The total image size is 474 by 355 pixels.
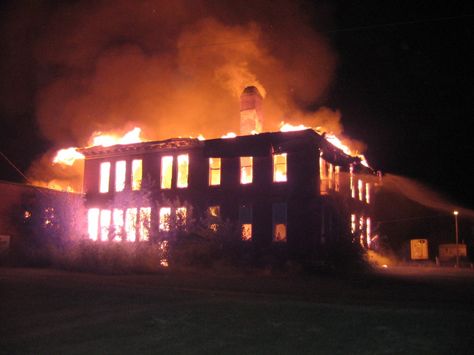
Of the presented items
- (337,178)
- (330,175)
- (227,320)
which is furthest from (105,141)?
(227,320)

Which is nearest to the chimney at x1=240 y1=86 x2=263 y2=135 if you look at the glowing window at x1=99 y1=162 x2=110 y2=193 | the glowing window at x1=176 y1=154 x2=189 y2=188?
the glowing window at x1=176 y1=154 x2=189 y2=188

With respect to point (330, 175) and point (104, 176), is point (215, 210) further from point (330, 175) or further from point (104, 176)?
point (104, 176)

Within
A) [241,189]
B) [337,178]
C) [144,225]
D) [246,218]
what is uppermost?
[337,178]

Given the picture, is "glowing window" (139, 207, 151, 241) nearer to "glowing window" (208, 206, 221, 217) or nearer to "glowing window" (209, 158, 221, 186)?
"glowing window" (208, 206, 221, 217)

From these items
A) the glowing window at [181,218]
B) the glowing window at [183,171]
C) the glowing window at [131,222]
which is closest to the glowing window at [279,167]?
the glowing window at [181,218]

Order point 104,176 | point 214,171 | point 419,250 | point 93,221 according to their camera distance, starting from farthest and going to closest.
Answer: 1. point 419,250
2. point 104,176
3. point 93,221
4. point 214,171

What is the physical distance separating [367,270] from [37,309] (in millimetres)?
15490

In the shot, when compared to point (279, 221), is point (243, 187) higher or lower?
higher

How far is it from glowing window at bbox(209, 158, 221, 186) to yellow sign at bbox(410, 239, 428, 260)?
1893 cm

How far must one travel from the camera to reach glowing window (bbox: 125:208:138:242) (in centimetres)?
2505

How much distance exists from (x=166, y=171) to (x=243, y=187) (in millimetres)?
5186

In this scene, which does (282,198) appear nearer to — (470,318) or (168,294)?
(168,294)

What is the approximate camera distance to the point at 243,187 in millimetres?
25859

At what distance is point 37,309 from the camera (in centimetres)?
996
